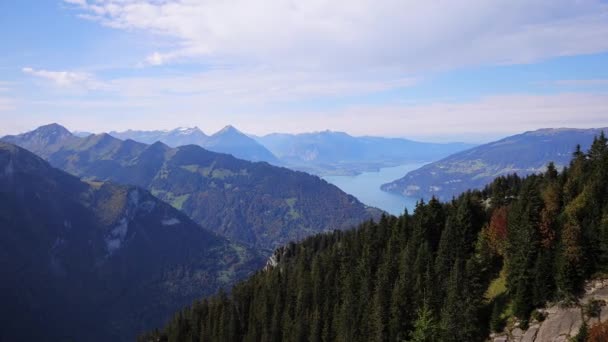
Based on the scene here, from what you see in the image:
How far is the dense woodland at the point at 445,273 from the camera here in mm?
51469

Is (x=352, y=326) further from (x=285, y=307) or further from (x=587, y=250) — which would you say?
(x=587, y=250)

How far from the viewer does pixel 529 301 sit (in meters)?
50.3

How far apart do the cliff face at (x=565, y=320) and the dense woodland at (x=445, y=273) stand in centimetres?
134

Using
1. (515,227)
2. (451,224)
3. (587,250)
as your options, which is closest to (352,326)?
(451,224)

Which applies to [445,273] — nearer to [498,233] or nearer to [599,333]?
[498,233]

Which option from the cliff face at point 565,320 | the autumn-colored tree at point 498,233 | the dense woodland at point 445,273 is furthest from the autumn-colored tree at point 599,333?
the autumn-colored tree at point 498,233

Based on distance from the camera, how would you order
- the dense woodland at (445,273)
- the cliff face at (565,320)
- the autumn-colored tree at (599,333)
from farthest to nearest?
the dense woodland at (445,273)
the cliff face at (565,320)
the autumn-colored tree at (599,333)

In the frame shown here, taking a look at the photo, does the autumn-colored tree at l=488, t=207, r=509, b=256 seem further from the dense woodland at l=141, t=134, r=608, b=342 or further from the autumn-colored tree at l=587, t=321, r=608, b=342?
the autumn-colored tree at l=587, t=321, r=608, b=342

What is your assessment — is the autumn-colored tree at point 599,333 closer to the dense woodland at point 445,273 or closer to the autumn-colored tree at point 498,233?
the dense woodland at point 445,273

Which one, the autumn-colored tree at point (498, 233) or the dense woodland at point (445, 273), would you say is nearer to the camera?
the dense woodland at point (445, 273)

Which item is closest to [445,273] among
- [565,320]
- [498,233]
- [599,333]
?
[498,233]

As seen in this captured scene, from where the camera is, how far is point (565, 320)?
1795 inches

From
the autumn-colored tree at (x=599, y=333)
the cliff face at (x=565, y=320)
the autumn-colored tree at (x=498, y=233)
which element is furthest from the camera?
the autumn-colored tree at (x=498, y=233)

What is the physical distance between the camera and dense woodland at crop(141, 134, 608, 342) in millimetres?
51469
